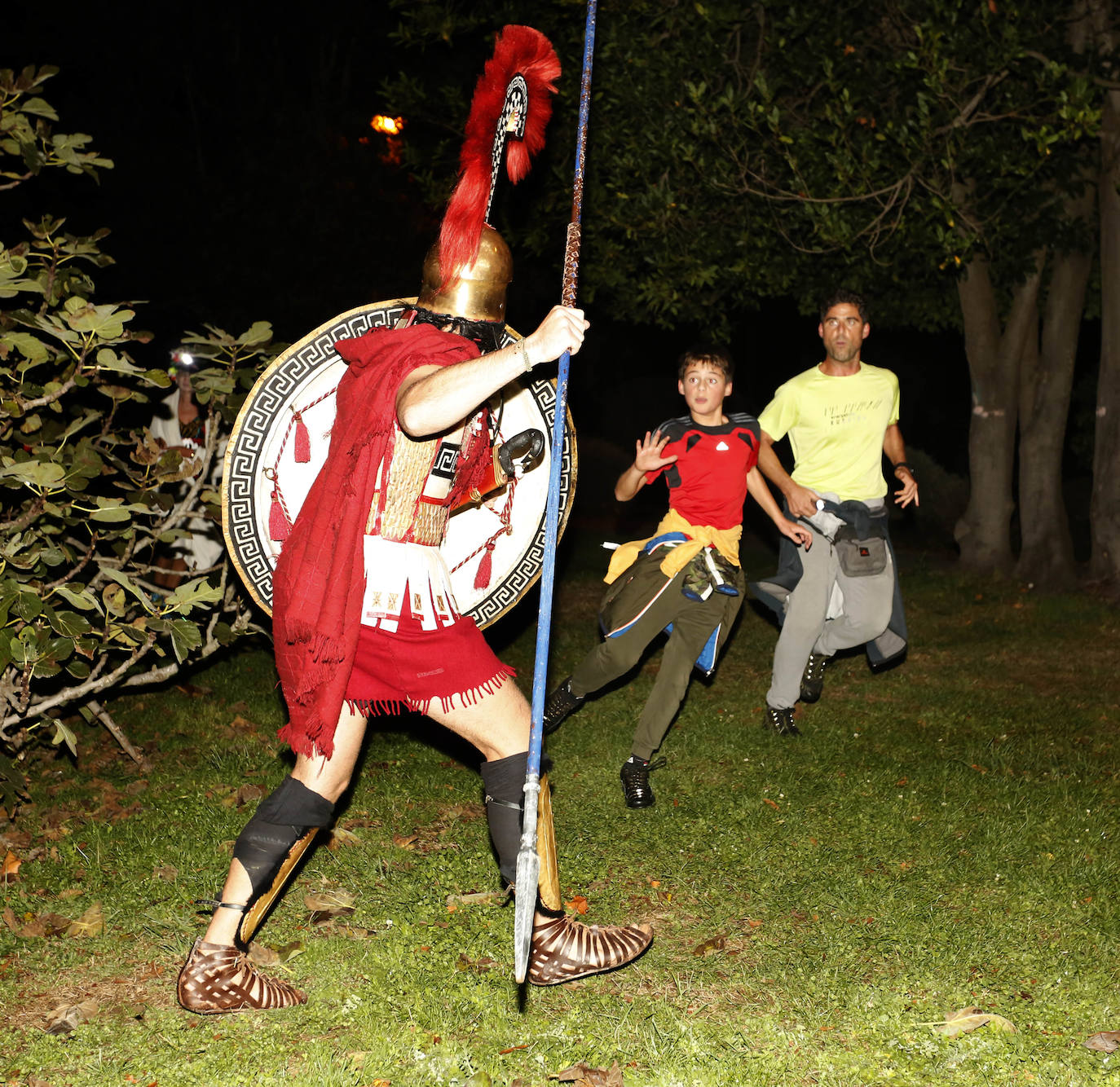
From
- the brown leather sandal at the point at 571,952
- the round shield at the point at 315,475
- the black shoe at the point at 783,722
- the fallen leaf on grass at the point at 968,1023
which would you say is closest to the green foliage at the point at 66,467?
the round shield at the point at 315,475

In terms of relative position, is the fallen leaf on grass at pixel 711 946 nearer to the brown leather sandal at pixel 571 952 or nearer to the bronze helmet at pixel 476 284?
the brown leather sandal at pixel 571 952

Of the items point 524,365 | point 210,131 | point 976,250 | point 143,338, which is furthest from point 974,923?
point 210,131

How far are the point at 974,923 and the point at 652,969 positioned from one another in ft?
3.63

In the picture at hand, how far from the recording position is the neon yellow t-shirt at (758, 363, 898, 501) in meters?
5.59

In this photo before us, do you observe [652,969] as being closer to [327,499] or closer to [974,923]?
[974,923]

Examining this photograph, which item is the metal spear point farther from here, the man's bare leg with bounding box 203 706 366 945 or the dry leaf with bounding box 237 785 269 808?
the dry leaf with bounding box 237 785 269 808

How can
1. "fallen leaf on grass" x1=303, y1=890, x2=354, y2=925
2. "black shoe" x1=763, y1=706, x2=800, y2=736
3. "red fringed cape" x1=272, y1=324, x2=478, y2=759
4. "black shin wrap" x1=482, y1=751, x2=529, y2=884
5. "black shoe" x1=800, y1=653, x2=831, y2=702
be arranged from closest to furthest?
"red fringed cape" x1=272, y1=324, x2=478, y2=759, "black shin wrap" x1=482, y1=751, x2=529, y2=884, "fallen leaf on grass" x1=303, y1=890, x2=354, y2=925, "black shoe" x1=763, y1=706, x2=800, y2=736, "black shoe" x1=800, y1=653, x2=831, y2=702

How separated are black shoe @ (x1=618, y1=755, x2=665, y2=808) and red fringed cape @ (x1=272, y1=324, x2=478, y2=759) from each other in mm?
1979

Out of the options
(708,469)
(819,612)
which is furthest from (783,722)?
(708,469)

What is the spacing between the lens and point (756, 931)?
3.76 m

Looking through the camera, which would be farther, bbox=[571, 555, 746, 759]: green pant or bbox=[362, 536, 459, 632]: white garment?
bbox=[571, 555, 746, 759]: green pant

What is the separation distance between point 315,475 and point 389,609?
2.90 feet

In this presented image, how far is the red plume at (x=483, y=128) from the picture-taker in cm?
321

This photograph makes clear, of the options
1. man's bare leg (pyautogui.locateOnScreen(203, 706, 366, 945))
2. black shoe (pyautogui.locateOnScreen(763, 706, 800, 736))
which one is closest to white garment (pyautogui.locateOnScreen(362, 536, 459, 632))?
man's bare leg (pyautogui.locateOnScreen(203, 706, 366, 945))
